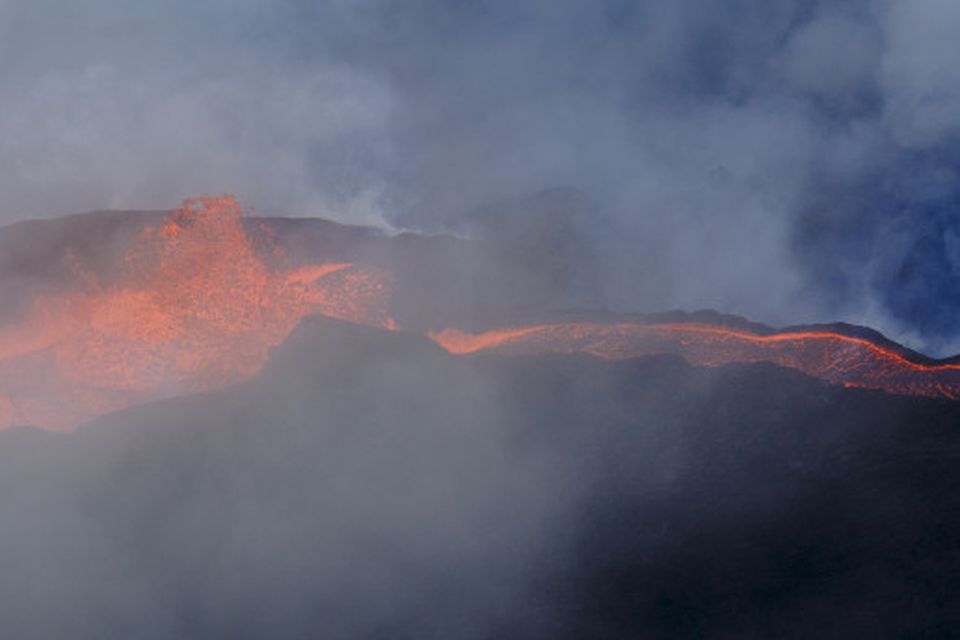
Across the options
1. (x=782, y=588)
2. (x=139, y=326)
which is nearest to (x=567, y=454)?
(x=782, y=588)

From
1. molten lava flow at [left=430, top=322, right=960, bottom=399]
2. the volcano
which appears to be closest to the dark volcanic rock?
the volcano

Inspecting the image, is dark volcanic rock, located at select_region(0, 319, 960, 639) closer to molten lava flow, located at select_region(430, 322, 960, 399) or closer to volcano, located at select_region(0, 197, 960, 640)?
volcano, located at select_region(0, 197, 960, 640)

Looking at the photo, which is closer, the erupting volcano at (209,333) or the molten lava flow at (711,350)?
the erupting volcano at (209,333)

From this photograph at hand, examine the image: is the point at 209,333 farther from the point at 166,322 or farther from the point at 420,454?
the point at 420,454

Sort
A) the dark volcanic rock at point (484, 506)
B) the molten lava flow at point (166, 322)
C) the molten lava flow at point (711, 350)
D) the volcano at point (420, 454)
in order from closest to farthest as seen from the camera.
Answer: the dark volcanic rock at point (484, 506)
the volcano at point (420, 454)
the molten lava flow at point (166, 322)
the molten lava flow at point (711, 350)

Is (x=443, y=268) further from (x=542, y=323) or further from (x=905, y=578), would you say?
(x=905, y=578)

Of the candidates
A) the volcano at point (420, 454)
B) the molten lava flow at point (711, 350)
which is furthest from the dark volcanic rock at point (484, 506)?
the molten lava flow at point (711, 350)

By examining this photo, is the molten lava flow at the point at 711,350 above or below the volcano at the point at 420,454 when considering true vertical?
above

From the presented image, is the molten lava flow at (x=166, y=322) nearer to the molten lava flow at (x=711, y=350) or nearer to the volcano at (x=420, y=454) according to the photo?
the volcano at (x=420, y=454)
